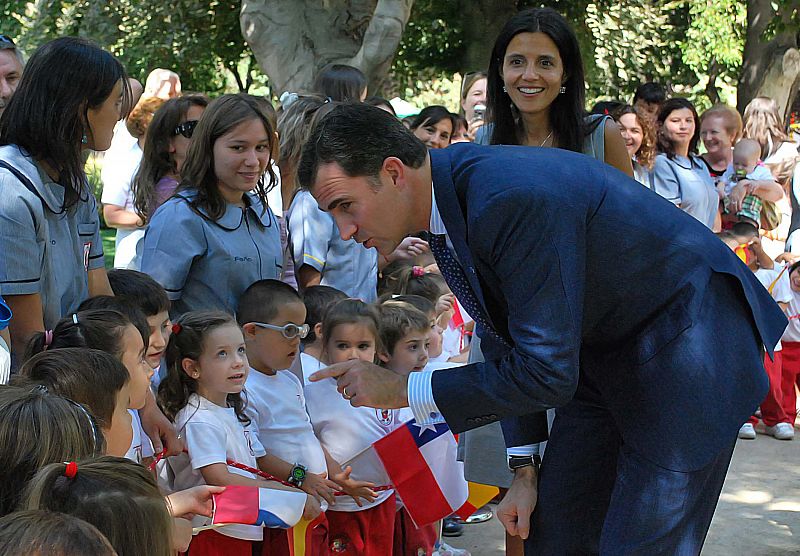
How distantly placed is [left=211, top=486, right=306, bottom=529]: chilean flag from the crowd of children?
3 cm

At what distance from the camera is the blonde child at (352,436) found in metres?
4.05

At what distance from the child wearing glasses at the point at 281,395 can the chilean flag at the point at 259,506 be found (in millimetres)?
314

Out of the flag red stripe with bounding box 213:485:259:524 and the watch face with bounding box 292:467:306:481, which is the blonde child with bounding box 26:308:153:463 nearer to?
the flag red stripe with bounding box 213:485:259:524

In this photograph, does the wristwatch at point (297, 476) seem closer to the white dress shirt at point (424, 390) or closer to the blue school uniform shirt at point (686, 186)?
the white dress shirt at point (424, 390)

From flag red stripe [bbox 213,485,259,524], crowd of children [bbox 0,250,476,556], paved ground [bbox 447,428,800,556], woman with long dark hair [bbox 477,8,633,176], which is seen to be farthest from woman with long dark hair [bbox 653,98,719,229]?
flag red stripe [bbox 213,485,259,524]

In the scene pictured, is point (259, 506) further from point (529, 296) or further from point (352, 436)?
point (529, 296)

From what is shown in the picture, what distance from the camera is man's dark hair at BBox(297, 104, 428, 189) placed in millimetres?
2375

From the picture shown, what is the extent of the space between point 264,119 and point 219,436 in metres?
1.33

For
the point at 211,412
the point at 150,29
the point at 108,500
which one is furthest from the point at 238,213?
the point at 150,29

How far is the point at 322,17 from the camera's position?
1115 centimetres

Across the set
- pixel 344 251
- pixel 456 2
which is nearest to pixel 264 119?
pixel 344 251

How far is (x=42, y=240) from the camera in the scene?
10.5 ft

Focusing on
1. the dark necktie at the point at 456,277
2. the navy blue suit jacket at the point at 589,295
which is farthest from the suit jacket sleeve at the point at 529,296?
the dark necktie at the point at 456,277

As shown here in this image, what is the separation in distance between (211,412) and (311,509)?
506 mm
